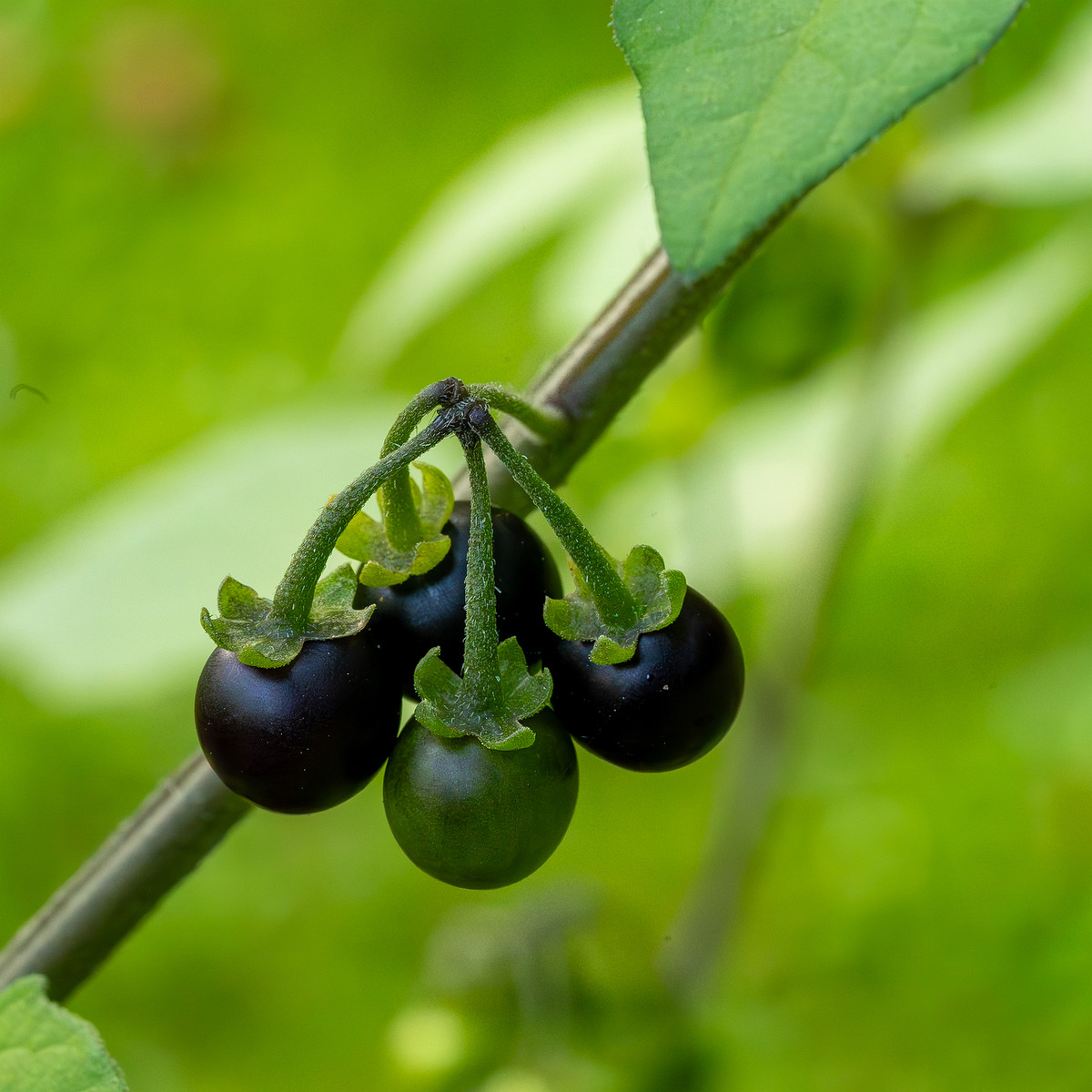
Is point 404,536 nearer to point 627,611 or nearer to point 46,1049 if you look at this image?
point 627,611

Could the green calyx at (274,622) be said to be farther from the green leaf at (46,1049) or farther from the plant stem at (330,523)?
the green leaf at (46,1049)

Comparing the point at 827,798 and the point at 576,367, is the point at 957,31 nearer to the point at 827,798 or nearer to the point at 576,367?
the point at 576,367

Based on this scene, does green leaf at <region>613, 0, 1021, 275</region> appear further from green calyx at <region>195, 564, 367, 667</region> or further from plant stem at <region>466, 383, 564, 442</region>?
green calyx at <region>195, 564, 367, 667</region>

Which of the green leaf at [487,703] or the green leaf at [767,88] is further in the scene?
the green leaf at [487,703]

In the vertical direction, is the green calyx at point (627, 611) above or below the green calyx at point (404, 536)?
below

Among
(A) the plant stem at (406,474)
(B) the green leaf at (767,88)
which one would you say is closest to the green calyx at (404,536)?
(A) the plant stem at (406,474)

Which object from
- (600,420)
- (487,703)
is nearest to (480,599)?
(487,703)

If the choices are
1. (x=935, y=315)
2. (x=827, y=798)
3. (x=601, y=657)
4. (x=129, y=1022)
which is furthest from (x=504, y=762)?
(x=129, y=1022)
